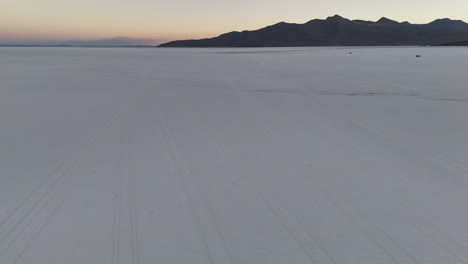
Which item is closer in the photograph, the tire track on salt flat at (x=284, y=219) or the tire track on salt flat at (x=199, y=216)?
the tire track on salt flat at (x=199, y=216)

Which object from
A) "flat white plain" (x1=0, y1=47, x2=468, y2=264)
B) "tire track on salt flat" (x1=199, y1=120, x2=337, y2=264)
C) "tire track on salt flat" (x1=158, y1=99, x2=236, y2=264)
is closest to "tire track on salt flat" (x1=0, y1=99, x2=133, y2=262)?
"flat white plain" (x1=0, y1=47, x2=468, y2=264)

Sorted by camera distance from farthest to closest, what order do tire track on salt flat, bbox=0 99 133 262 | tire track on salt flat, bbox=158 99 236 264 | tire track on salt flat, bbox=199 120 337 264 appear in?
tire track on salt flat, bbox=0 99 133 262 < tire track on salt flat, bbox=199 120 337 264 < tire track on salt flat, bbox=158 99 236 264

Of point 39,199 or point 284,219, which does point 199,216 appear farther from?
point 39,199

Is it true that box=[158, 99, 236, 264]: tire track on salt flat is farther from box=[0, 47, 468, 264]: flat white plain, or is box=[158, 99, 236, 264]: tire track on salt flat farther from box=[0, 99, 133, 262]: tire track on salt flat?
box=[0, 99, 133, 262]: tire track on salt flat

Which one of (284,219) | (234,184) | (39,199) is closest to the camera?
(284,219)

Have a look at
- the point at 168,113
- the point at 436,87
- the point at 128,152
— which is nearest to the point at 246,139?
the point at 128,152

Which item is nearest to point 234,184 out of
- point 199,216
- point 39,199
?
point 199,216

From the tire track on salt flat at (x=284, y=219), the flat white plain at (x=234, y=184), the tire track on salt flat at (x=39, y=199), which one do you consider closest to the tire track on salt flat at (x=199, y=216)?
the flat white plain at (x=234, y=184)

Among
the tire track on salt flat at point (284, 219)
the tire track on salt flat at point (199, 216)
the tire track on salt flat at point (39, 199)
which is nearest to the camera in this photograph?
the tire track on salt flat at point (199, 216)

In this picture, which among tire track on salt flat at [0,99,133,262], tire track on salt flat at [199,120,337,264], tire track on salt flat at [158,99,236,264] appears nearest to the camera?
tire track on salt flat at [158,99,236,264]

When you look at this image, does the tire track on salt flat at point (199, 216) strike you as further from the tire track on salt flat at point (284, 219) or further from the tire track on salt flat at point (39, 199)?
the tire track on salt flat at point (39, 199)
